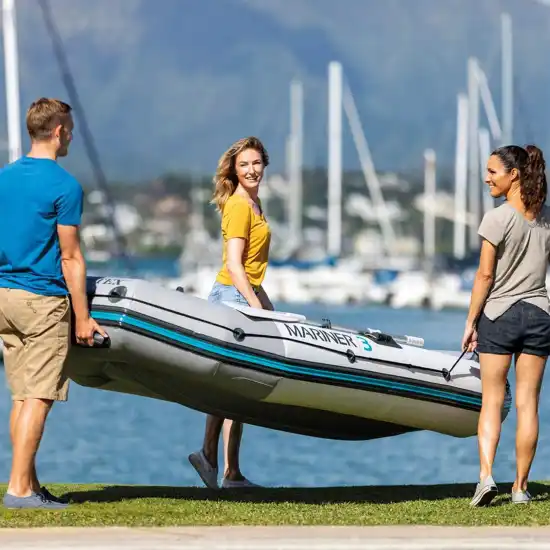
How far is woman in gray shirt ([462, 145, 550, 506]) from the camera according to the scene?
6.50 m

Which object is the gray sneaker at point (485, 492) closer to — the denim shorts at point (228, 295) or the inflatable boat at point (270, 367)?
the inflatable boat at point (270, 367)

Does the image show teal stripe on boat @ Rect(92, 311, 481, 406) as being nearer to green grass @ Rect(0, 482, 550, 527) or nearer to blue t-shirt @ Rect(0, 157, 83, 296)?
blue t-shirt @ Rect(0, 157, 83, 296)

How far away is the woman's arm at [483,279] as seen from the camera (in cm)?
649

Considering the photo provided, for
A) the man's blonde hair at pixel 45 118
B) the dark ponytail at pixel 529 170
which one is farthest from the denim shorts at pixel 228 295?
the dark ponytail at pixel 529 170

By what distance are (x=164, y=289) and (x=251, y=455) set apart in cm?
1036

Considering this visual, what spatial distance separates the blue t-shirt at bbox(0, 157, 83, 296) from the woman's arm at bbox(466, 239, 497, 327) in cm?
174

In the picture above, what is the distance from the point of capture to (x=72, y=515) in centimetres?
602

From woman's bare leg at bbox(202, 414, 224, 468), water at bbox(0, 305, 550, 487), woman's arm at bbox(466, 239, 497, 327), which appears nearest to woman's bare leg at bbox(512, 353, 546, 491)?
woman's arm at bbox(466, 239, 497, 327)

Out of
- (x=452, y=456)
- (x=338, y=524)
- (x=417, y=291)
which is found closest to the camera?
(x=338, y=524)

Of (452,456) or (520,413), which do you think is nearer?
(520,413)

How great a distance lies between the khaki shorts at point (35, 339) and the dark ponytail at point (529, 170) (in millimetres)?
2004

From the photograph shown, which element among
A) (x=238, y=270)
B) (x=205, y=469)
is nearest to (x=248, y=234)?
(x=238, y=270)

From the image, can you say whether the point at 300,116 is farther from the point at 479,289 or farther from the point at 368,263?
the point at 479,289

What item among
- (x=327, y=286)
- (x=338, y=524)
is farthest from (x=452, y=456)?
(x=327, y=286)
